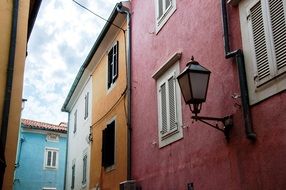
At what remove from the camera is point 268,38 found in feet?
18.6

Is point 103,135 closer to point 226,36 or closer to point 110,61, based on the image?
point 110,61

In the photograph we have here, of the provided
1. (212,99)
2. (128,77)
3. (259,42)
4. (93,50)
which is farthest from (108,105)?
(259,42)

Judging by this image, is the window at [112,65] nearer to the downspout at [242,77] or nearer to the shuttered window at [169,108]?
the shuttered window at [169,108]

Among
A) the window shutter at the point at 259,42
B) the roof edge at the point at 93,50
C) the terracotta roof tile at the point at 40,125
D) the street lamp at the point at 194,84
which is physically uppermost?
the terracotta roof tile at the point at 40,125

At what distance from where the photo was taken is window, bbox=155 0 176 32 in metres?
9.27

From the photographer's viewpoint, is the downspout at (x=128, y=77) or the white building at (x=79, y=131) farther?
the white building at (x=79, y=131)

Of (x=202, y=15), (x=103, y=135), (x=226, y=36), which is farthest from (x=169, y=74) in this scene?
(x=103, y=135)

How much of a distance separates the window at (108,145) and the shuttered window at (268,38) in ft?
24.4

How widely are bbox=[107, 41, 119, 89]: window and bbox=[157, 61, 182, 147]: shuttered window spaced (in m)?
4.18

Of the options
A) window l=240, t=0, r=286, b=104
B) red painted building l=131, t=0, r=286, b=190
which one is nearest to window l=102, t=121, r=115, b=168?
red painted building l=131, t=0, r=286, b=190

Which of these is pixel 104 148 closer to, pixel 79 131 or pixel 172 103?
pixel 172 103

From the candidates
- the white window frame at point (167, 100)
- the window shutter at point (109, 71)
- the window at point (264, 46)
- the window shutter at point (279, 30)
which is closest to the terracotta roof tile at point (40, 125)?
the window shutter at point (109, 71)

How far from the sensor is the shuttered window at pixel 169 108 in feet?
27.2

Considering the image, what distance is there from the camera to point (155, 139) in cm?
931
